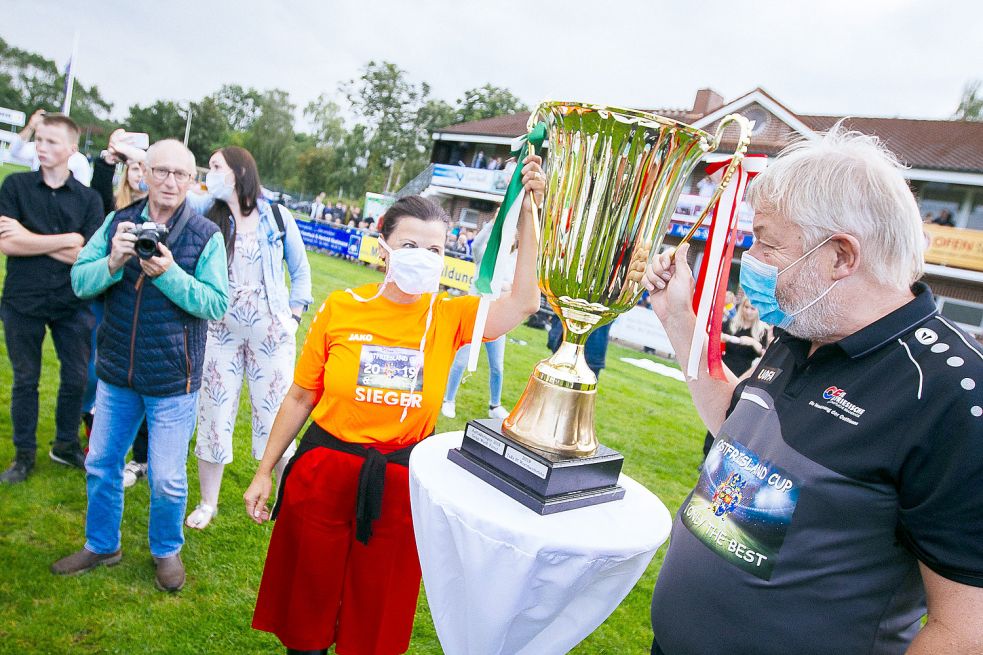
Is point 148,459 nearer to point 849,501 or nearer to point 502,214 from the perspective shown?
point 502,214

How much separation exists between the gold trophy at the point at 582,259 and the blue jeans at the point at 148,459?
1.85 metres

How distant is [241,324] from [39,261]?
4.14ft

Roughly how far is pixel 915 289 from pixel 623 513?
0.87 meters

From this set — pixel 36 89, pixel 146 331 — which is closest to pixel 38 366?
pixel 146 331

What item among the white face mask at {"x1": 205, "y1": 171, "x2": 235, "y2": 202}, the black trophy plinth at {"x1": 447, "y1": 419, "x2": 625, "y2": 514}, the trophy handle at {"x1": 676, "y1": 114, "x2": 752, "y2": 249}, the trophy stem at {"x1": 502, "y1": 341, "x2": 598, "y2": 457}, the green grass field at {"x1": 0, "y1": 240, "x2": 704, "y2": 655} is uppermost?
the trophy handle at {"x1": 676, "y1": 114, "x2": 752, "y2": 249}

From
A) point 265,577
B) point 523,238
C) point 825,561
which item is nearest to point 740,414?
point 825,561

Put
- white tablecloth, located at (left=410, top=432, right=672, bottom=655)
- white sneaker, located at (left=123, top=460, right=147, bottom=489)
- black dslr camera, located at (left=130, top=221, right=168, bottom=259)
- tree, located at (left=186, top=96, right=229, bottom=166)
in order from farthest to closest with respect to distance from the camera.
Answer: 1. tree, located at (left=186, top=96, right=229, bottom=166)
2. white sneaker, located at (left=123, top=460, right=147, bottom=489)
3. black dslr camera, located at (left=130, top=221, right=168, bottom=259)
4. white tablecloth, located at (left=410, top=432, right=672, bottom=655)

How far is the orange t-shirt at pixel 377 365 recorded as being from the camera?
6.13 feet

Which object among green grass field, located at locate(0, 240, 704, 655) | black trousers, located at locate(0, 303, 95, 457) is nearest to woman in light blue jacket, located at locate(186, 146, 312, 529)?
green grass field, located at locate(0, 240, 704, 655)

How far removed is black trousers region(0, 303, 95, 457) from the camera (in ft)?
11.3

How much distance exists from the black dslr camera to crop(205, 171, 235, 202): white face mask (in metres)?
0.75

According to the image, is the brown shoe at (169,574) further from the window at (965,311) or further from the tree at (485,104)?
the tree at (485,104)

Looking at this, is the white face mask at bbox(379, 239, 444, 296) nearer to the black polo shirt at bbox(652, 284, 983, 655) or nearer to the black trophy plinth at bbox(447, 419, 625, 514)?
the black trophy plinth at bbox(447, 419, 625, 514)

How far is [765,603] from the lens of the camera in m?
1.37
